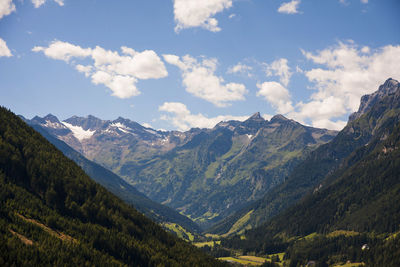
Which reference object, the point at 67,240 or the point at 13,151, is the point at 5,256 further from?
the point at 13,151

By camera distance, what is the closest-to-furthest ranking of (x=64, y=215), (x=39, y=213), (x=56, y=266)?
1. (x=56, y=266)
2. (x=39, y=213)
3. (x=64, y=215)

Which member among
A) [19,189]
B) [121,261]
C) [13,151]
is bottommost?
[121,261]

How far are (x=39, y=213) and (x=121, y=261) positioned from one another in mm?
43931

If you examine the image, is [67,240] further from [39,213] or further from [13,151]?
[13,151]

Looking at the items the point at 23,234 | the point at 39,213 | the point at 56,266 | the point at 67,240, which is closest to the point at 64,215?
the point at 39,213

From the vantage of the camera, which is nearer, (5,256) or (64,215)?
→ (5,256)

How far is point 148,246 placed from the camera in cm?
19525

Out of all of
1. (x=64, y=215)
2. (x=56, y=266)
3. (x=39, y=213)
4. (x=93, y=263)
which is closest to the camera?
(x=56, y=266)

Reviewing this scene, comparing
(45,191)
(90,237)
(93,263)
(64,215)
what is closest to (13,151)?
(45,191)

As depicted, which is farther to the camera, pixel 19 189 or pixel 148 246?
pixel 148 246

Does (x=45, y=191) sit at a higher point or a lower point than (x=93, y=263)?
higher

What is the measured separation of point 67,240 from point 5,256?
34.0m

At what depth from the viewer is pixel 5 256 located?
397ft

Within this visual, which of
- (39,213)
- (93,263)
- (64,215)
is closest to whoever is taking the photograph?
(93,263)
